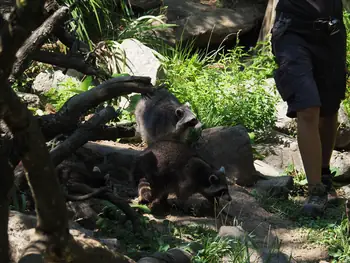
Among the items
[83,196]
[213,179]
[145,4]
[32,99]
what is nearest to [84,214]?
[83,196]

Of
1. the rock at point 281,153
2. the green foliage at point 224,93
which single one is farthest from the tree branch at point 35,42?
the rock at point 281,153

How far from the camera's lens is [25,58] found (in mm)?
3879

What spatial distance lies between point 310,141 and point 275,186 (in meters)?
0.97

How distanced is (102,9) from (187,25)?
2178 millimetres

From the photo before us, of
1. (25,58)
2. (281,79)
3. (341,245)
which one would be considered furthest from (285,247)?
(25,58)

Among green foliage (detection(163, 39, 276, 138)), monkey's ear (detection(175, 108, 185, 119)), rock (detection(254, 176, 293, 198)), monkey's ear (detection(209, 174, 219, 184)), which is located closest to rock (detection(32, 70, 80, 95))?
green foliage (detection(163, 39, 276, 138))

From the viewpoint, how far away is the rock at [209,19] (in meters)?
12.3

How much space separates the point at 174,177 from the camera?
5.88 metres

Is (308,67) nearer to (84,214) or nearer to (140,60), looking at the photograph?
(84,214)

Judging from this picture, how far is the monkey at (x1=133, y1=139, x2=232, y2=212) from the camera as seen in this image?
5770mm

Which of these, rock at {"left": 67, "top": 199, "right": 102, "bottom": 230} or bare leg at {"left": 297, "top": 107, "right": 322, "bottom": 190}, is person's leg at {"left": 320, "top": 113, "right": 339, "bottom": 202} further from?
rock at {"left": 67, "top": 199, "right": 102, "bottom": 230}

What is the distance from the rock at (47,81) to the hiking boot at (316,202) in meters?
4.27

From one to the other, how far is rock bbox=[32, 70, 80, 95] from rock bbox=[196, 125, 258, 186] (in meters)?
2.69

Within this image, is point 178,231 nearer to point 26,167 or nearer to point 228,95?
point 26,167
